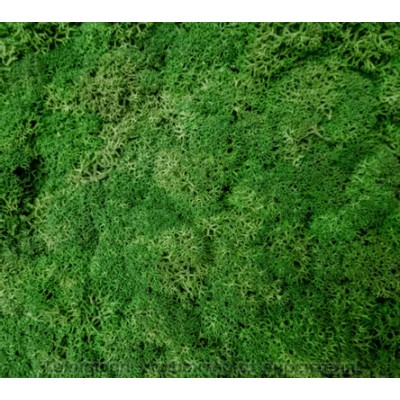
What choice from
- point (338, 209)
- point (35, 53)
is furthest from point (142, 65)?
point (338, 209)

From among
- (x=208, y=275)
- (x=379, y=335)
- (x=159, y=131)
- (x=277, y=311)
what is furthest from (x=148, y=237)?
(x=379, y=335)

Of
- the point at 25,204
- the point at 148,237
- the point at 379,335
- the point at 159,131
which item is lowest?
the point at 379,335

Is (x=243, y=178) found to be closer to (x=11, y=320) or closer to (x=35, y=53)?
(x=35, y=53)

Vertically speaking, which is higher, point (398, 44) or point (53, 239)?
point (398, 44)

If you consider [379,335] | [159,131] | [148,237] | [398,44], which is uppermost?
[398,44]

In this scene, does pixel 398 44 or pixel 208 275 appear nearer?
pixel 398 44

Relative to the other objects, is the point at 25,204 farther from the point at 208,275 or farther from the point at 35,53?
the point at 208,275
